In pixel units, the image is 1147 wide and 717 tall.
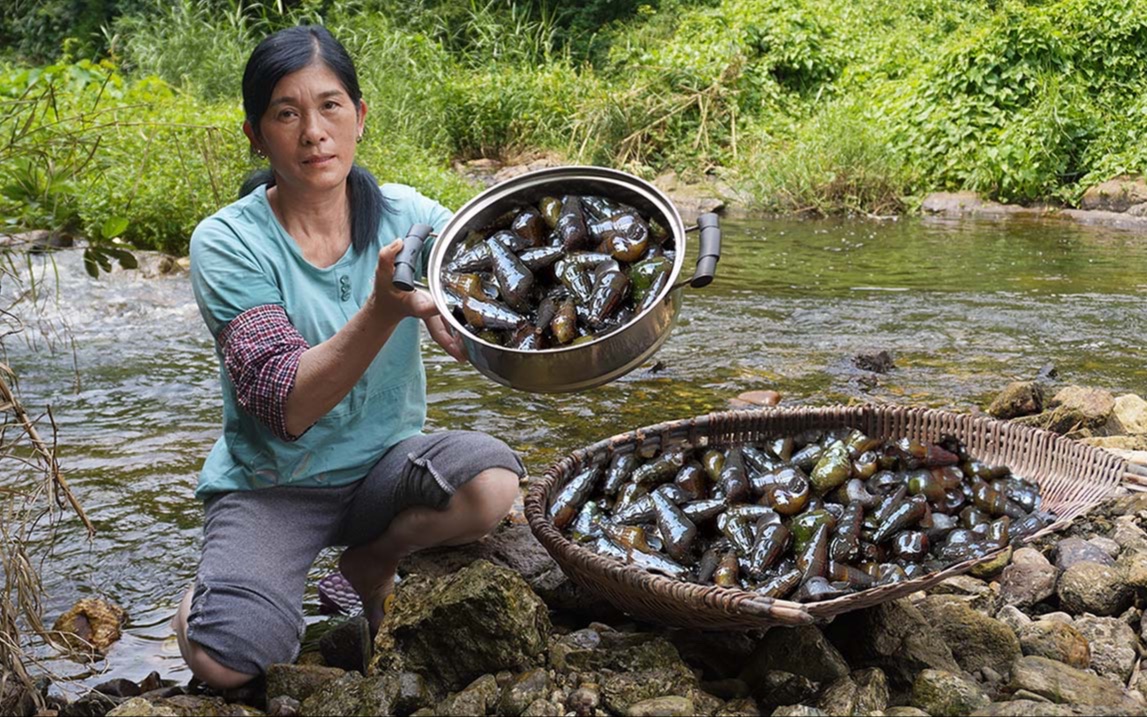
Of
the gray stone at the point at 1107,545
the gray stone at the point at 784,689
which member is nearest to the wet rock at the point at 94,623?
the gray stone at the point at 784,689

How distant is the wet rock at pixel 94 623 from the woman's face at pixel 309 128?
1.15m

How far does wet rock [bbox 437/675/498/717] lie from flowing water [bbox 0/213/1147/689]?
84cm

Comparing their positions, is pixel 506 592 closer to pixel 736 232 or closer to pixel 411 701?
pixel 411 701

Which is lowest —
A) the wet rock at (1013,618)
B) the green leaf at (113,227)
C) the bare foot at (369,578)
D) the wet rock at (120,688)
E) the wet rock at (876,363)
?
the wet rock at (876,363)

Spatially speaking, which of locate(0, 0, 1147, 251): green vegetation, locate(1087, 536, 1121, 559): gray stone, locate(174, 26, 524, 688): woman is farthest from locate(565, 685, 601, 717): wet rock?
locate(0, 0, 1147, 251): green vegetation

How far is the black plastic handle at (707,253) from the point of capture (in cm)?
218

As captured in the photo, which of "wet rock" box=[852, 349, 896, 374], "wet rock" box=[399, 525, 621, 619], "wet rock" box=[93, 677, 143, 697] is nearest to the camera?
"wet rock" box=[93, 677, 143, 697]

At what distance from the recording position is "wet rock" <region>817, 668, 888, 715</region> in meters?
2.02

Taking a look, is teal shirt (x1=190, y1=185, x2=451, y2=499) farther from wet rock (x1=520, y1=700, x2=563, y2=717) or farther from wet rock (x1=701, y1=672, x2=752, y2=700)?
wet rock (x1=701, y1=672, x2=752, y2=700)

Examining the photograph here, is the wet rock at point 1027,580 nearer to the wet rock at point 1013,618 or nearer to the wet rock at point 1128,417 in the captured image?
the wet rock at point 1013,618

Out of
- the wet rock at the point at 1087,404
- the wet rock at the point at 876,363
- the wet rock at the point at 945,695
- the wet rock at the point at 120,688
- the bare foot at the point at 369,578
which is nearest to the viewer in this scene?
the wet rock at the point at 945,695

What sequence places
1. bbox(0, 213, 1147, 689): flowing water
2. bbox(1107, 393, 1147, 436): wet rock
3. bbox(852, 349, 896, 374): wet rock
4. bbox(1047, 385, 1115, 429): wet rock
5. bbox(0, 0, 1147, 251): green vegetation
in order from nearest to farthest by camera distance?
bbox(0, 213, 1147, 689): flowing water
bbox(1107, 393, 1147, 436): wet rock
bbox(1047, 385, 1115, 429): wet rock
bbox(852, 349, 896, 374): wet rock
bbox(0, 0, 1147, 251): green vegetation

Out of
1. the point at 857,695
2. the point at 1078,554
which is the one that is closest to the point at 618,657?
the point at 857,695

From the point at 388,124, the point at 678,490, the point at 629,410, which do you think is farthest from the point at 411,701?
the point at 388,124
